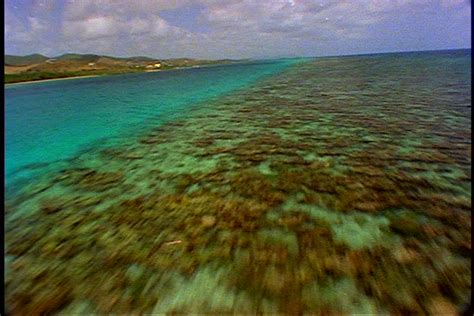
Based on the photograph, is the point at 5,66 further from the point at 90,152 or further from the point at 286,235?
the point at 90,152

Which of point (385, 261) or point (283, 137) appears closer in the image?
point (385, 261)

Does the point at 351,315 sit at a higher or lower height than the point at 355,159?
lower

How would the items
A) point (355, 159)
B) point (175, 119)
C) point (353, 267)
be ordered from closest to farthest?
point (353, 267) < point (355, 159) < point (175, 119)

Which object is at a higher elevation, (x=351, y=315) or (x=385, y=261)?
(x=385, y=261)

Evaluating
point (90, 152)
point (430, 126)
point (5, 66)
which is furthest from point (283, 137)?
point (5, 66)

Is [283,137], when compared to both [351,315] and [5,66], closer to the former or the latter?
[351,315]

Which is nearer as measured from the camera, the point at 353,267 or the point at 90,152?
the point at 353,267

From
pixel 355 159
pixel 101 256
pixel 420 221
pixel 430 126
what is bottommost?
pixel 101 256

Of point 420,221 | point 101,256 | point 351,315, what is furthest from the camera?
point 420,221

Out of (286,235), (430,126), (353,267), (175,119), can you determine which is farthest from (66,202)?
(430,126)
